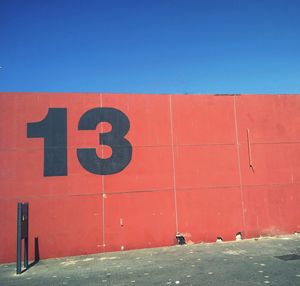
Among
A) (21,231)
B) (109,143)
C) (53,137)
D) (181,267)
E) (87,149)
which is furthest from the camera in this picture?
(109,143)

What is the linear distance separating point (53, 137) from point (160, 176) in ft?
12.8

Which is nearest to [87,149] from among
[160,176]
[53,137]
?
[53,137]

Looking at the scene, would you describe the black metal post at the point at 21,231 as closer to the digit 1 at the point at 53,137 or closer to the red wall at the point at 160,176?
the red wall at the point at 160,176

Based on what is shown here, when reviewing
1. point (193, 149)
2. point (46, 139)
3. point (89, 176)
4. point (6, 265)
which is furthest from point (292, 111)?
point (6, 265)

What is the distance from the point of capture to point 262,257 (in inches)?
398

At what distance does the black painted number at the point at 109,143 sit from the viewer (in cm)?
1239

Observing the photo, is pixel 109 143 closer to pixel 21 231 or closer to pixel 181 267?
pixel 21 231

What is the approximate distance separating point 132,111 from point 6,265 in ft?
21.0

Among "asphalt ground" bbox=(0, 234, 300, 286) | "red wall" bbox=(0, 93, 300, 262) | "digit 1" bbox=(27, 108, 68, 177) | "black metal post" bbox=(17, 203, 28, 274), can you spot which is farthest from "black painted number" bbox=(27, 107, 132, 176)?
"asphalt ground" bbox=(0, 234, 300, 286)

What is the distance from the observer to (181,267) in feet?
30.9

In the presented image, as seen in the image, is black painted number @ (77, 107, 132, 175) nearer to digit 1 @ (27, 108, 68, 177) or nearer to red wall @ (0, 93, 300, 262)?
red wall @ (0, 93, 300, 262)

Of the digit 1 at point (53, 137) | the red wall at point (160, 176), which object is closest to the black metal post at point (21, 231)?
the red wall at point (160, 176)

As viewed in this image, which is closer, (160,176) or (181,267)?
(181,267)

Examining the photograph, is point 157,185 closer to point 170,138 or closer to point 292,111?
point 170,138
